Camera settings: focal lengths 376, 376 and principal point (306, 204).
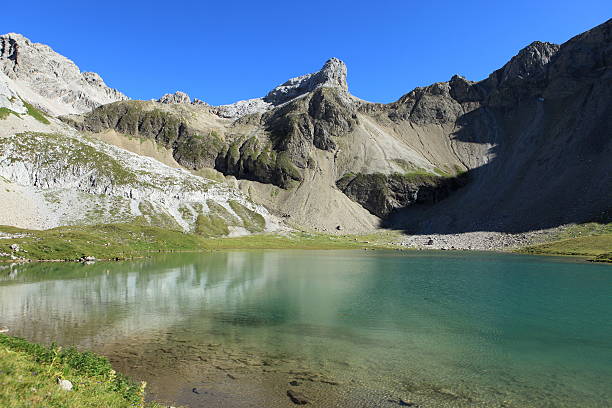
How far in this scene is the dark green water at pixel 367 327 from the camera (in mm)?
17250

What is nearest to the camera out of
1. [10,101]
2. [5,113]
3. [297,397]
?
[297,397]

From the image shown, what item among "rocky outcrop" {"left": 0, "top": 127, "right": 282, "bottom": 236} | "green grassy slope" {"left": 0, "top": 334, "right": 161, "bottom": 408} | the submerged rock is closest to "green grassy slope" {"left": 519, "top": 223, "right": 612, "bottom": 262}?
Result: the submerged rock

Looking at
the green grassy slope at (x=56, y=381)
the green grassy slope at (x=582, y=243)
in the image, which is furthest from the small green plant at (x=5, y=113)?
the green grassy slope at (x=582, y=243)

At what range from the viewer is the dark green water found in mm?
17250

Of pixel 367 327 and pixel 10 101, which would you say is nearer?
pixel 367 327

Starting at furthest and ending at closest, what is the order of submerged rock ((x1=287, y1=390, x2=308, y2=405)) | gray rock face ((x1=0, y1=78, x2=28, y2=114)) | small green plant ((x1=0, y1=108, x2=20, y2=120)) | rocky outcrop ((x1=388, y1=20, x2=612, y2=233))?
gray rock face ((x1=0, y1=78, x2=28, y2=114)) < small green plant ((x1=0, y1=108, x2=20, y2=120)) < rocky outcrop ((x1=388, y1=20, x2=612, y2=233)) < submerged rock ((x1=287, y1=390, x2=308, y2=405))

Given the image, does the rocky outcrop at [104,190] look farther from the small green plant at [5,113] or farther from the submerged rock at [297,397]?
the submerged rock at [297,397]

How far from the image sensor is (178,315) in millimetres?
30719

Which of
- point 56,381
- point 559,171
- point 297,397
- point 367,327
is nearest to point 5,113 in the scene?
point 367,327

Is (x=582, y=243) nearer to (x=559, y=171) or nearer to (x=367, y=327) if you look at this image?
(x=559, y=171)

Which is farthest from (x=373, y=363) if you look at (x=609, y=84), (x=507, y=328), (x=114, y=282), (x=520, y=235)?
(x=609, y=84)

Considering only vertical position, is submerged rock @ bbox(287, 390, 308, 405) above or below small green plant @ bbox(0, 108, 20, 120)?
below

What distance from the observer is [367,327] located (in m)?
27.2

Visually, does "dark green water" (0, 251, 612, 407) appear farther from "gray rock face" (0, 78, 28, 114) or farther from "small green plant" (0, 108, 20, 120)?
"gray rock face" (0, 78, 28, 114)
